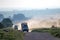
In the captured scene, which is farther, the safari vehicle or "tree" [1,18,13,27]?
"tree" [1,18,13,27]

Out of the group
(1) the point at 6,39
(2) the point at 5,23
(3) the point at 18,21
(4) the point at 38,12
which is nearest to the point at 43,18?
(4) the point at 38,12

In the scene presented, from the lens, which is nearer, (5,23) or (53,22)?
(5,23)

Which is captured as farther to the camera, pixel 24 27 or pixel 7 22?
pixel 7 22

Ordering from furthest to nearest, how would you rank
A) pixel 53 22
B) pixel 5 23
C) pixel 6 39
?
pixel 53 22
pixel 5 23
pixel 6 39

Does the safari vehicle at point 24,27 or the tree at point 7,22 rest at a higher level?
the tree at point 7,22

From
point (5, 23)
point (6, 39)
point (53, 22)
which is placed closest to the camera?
point (6, 39)

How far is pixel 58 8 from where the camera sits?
12.6 meters

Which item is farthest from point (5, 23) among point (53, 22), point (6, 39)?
point (6, 39)

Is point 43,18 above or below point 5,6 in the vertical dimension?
below

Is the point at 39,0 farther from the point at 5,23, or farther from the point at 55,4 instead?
the point at 5,23

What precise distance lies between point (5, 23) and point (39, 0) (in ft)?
8.77

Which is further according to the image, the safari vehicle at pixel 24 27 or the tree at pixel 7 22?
the tree at pixel 7 22

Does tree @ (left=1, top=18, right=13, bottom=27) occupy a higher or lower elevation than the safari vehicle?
higher

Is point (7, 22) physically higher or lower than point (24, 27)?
higher
